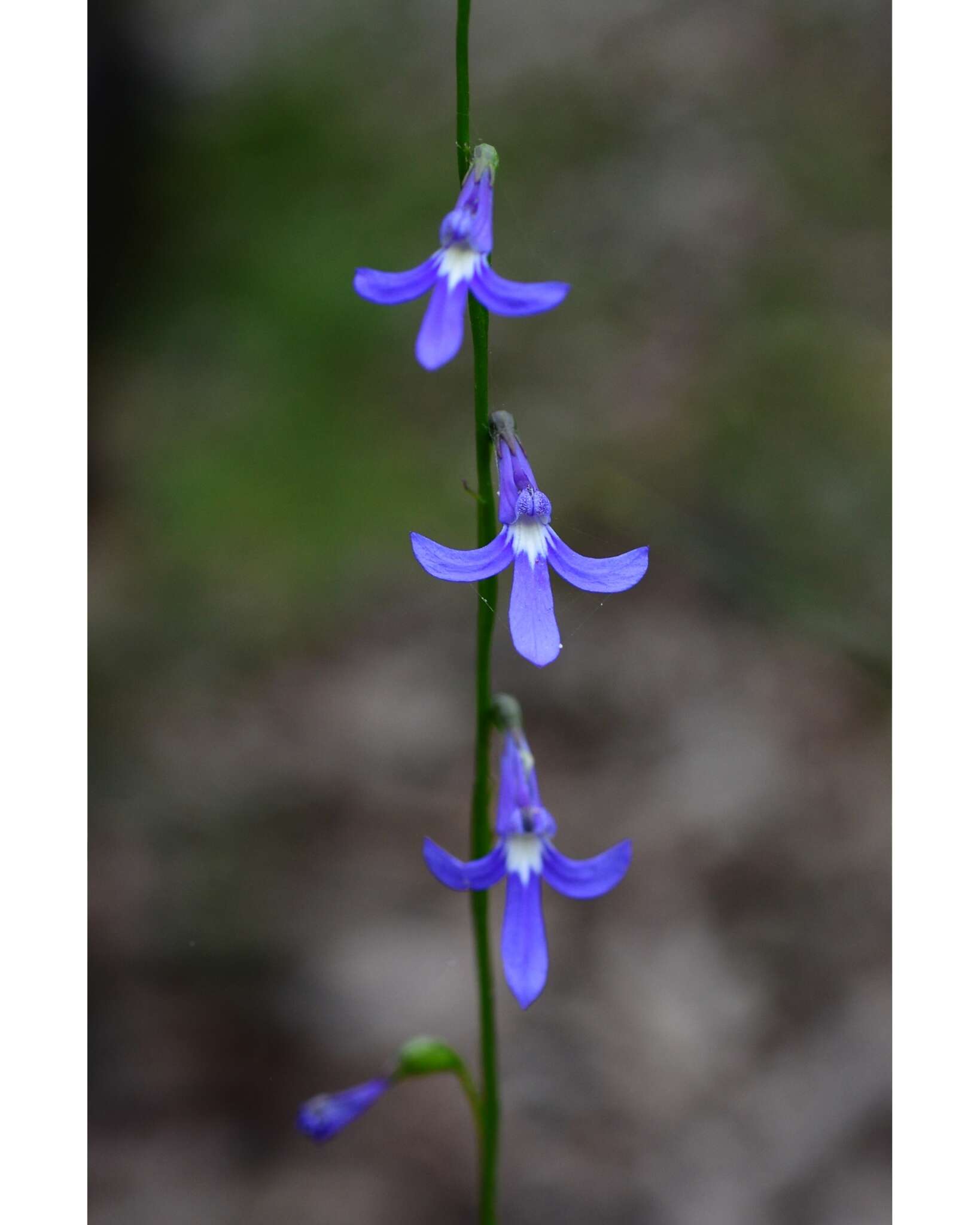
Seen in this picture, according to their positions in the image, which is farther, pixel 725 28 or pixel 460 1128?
pixel 725 28

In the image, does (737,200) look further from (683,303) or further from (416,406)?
(416,406)

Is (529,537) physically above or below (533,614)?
above

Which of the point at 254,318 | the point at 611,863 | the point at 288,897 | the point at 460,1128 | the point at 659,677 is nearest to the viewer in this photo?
the point at 611,863

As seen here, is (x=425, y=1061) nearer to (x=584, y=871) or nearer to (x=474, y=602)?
(x=584, y=871)

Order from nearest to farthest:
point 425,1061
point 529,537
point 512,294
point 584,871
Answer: point 512,294, point 529,537, point 584,871, point 425,1061

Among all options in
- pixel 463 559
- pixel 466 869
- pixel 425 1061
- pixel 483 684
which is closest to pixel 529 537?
pixel 463 559

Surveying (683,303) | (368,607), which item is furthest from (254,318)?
(683,303)
